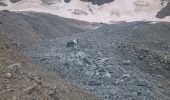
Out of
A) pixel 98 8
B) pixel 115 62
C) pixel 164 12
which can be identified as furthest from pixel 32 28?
pixel 98 8

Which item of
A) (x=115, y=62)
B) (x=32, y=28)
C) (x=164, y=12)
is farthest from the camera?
(x=164, y=12)

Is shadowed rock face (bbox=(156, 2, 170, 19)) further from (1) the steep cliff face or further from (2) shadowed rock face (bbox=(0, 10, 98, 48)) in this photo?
(2) shadowed rock face (bbox=(0, 10, 98, 48))

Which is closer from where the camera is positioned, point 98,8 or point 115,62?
point 115,62

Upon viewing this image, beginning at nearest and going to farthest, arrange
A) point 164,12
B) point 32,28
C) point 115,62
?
point 115,62, point 32,28, point 164,12

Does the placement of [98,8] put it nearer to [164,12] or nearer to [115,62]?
[164,12]

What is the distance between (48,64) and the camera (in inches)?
877

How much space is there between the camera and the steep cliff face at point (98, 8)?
62.3 metres

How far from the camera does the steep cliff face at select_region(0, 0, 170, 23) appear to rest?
6228cm

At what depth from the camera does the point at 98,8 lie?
67.0 m

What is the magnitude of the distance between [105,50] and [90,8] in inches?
1706

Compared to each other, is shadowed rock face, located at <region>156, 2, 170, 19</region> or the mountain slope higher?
the mountain slope

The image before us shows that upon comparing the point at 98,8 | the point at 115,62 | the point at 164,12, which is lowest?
the point at 98,8

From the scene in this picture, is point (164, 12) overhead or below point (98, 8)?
overhead

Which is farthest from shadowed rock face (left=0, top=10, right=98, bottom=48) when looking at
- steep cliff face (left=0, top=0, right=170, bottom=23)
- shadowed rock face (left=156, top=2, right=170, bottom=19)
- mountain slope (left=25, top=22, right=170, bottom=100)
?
steep cliff face (left=0, top=0, right=170, bottom=23)
